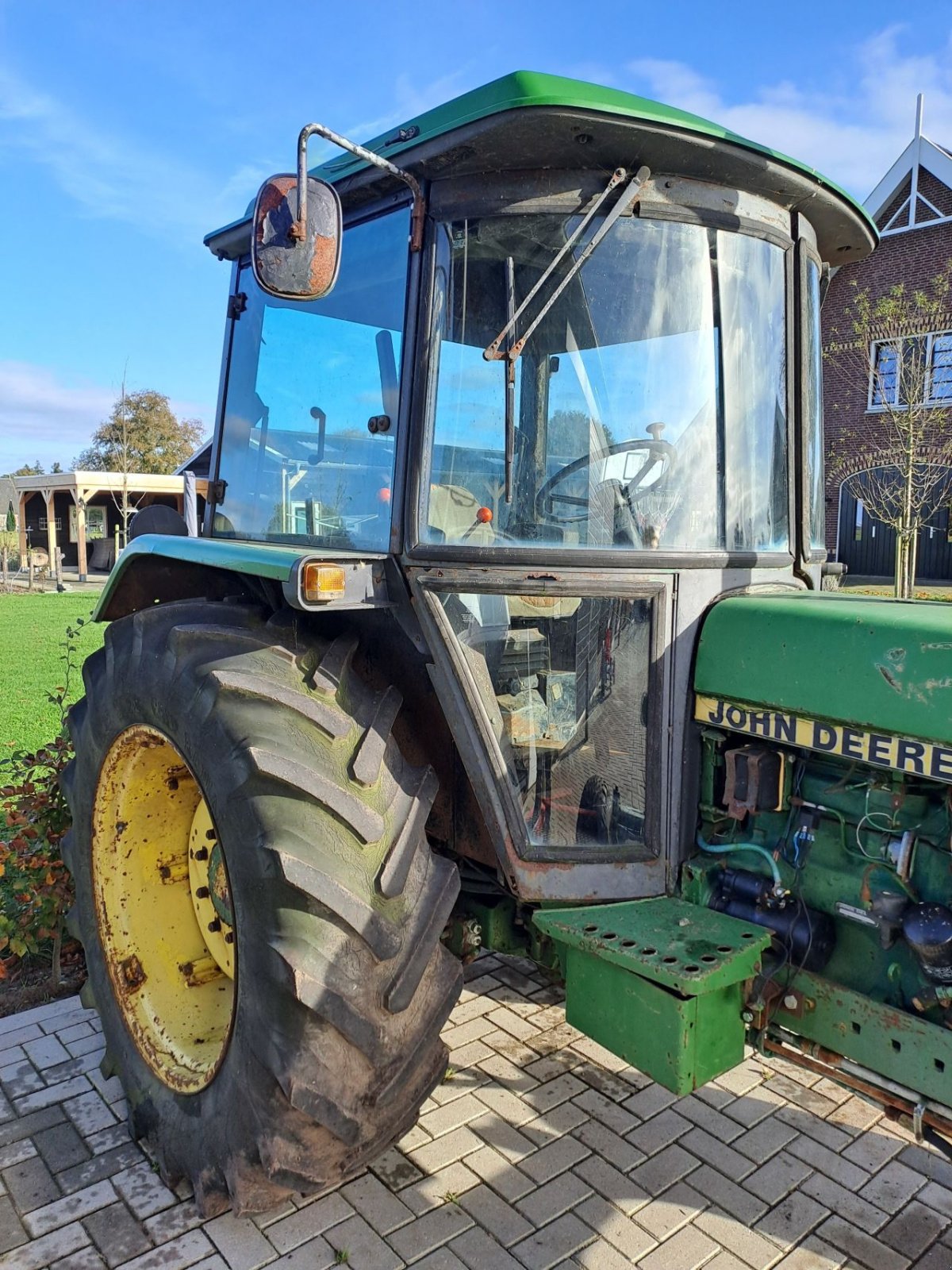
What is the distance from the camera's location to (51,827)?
138 inches

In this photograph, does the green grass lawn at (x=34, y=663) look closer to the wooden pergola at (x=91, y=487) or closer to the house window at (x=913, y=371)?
the wooden pergola at (x=91, y=487)

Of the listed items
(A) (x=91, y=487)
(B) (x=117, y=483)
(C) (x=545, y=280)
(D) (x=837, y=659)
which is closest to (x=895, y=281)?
(C) (x=545, y=280)

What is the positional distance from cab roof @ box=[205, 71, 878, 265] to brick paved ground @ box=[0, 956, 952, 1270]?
2.50m

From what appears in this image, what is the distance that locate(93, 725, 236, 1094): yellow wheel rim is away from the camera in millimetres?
2703

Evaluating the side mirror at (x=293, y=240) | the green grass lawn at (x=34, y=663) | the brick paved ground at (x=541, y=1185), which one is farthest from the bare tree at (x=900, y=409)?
the side mirror at (x=293, y=240)

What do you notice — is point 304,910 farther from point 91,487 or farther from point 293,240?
point 91,487

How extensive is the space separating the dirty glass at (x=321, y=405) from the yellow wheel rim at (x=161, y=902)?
0.81m

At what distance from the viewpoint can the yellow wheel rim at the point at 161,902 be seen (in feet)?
8.87

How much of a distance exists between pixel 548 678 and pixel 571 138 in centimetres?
122

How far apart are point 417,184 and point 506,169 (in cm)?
22

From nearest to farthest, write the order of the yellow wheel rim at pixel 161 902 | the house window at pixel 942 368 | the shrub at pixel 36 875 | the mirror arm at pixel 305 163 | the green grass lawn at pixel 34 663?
the mirror arm at pixel 305 163 < the yellow wheel rim at pixel 161 902 < the shrub at pixel 36 875 < the green grass lawn at pixel 34 663 < the house window at pixel 942 368

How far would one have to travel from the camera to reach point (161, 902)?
292 centimetres

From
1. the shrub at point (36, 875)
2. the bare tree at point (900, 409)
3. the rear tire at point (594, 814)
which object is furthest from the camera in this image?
the bare tree at point (900, 409)

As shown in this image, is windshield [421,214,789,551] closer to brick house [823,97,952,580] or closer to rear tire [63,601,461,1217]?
rear tire [63,601,461,1217]
